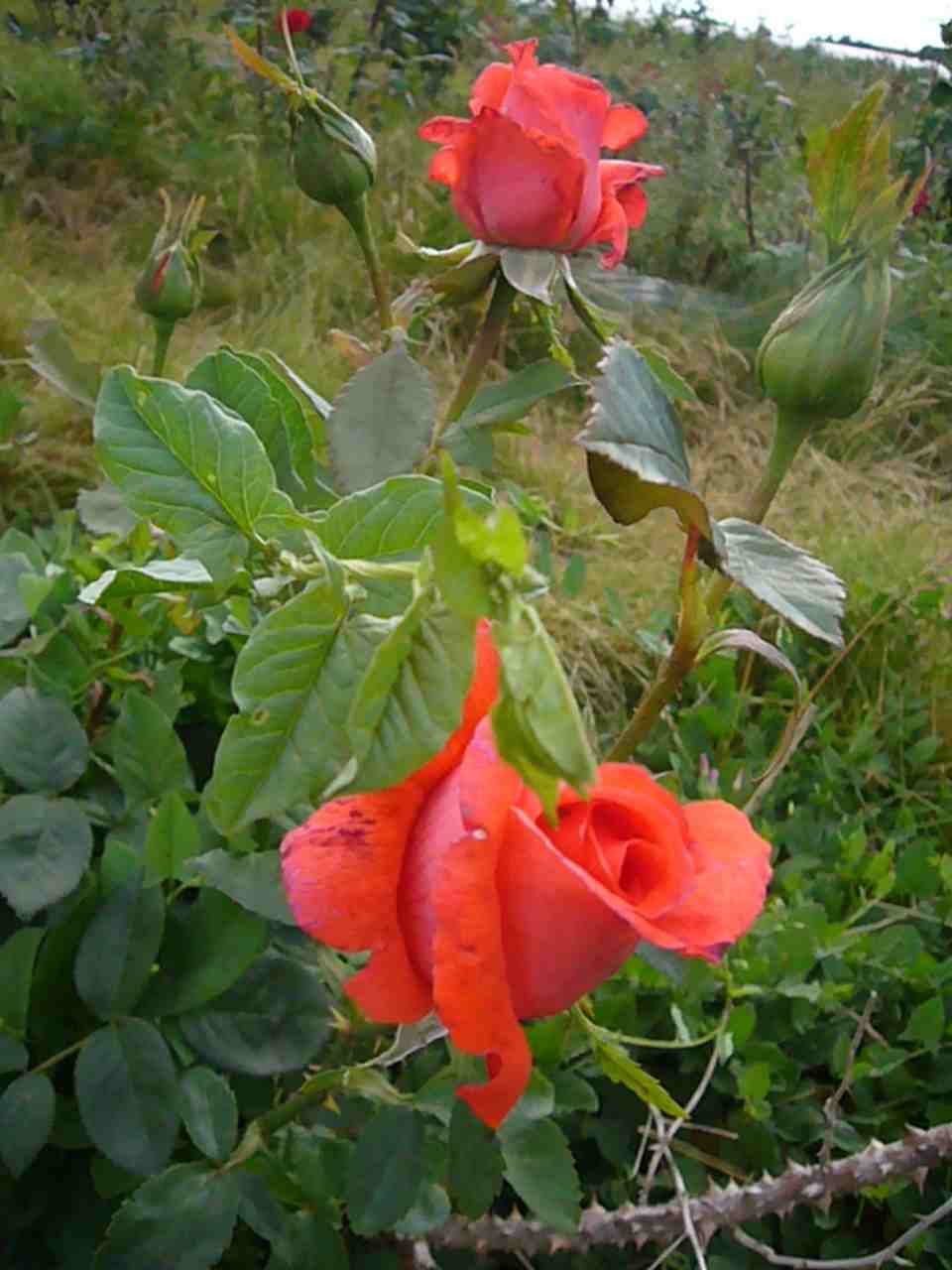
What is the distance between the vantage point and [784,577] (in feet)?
1.14

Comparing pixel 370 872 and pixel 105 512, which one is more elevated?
pixel 370 872

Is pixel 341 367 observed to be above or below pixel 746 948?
below

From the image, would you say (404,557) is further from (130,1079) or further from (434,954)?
(130,1079)

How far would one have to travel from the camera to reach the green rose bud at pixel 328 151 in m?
0.50

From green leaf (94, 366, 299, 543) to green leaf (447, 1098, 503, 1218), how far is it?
0.29 meters

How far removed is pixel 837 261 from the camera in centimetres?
36

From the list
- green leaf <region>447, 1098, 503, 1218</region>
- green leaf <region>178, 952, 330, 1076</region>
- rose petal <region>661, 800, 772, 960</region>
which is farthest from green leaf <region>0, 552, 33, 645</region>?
rose petal <region>661, 800, 772, 960</region>

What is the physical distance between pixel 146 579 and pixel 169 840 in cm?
20

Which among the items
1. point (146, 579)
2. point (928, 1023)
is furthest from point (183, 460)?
point (928, 1023)

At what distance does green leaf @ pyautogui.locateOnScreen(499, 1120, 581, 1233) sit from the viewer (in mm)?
549

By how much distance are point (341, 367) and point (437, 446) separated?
78.3 inches

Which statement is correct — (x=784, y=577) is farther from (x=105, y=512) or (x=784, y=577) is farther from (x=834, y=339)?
(x=105, y=512)

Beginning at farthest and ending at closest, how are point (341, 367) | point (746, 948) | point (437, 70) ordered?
point (437, 70), point (341, 367), point (746, 948)

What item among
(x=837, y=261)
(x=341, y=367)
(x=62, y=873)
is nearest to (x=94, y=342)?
(x=341, y=367)
